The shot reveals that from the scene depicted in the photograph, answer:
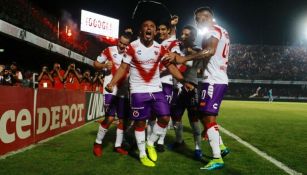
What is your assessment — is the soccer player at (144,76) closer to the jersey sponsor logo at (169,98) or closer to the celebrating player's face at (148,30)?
the celebrating player's face at (148,30)

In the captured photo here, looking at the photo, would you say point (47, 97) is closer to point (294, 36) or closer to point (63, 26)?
point (63, 26)

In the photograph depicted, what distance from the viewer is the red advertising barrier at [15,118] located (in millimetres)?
5723

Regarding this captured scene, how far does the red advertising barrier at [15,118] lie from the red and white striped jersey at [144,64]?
2.02m

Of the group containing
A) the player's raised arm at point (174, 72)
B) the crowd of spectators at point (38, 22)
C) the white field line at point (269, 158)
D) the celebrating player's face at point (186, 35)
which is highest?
the crowd of spectators at point (38, 22)

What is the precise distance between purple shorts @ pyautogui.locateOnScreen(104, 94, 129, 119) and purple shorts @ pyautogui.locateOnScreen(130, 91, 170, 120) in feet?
3.34

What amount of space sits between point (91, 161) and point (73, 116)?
4462 mm

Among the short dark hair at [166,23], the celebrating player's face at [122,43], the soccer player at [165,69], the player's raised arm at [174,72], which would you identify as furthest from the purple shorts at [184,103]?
the celebrating player's face at [122,43]

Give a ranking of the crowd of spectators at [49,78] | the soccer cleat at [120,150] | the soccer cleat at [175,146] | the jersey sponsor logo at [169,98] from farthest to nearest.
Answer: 1. the crowd of spectators at [49,78]
2. the soccer cleat at [175,146]
3. the jersey sponsor logo at [169,98]
4. the soccer cleat at [120,150]

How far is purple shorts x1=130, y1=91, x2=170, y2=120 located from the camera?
18.0 feet

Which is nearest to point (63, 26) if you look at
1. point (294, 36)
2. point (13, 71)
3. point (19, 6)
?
point (19, 6)

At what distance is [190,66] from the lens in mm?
6676

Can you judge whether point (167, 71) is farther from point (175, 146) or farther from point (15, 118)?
point (15, 118)

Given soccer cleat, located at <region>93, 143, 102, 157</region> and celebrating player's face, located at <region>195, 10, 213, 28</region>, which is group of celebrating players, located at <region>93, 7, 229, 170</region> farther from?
soccer cleat, located at <region>93, 143, 102, 157</region>

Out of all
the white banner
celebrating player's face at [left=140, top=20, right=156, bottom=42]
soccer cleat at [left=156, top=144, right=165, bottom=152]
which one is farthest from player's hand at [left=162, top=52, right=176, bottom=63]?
the white banner
